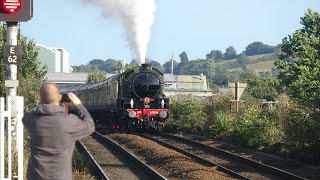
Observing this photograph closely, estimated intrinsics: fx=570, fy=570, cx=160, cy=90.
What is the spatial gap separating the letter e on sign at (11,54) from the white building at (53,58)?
375 feet

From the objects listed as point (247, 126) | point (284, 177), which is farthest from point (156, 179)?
point (247, 126)

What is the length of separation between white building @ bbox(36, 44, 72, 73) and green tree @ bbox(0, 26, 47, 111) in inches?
3617

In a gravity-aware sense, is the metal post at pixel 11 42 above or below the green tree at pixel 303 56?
below

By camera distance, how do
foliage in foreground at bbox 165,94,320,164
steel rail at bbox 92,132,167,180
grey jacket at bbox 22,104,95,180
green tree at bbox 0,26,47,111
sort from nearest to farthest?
grey jacket at bbox 22,104,95,180
steel rail at bbox 92,132,167,180
foliage in foreground at bbox 165,94,320,164
green tree at bbox 0,26,47,111

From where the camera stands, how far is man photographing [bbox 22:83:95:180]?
5.35 m

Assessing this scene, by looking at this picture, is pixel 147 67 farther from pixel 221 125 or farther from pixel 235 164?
pixel 235 164

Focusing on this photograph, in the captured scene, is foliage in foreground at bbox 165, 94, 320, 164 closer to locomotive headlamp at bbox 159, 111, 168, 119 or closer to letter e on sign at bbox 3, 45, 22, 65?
locomotive headlamp at bbox 159, 111, 168, 119

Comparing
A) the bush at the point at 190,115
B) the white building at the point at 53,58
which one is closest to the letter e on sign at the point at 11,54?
the bush at the point at 190,115

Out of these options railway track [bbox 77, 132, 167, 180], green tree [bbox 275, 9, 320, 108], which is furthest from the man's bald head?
green tree [bbox 275, 9, 320, 108]

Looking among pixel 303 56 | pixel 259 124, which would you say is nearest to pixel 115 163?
pixel 259 124

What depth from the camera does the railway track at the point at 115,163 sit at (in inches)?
549

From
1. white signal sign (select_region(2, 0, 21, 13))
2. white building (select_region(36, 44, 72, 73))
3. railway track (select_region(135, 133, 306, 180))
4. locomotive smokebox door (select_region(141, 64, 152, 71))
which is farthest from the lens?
white building (select_region(36, 44, 72, 73))

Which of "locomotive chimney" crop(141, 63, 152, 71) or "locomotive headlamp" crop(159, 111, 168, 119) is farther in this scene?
"locomotive chimney" crop(141, 63, 152, 71)

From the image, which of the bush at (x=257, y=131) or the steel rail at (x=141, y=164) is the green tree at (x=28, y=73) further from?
the bush at (x=257, y=131)
